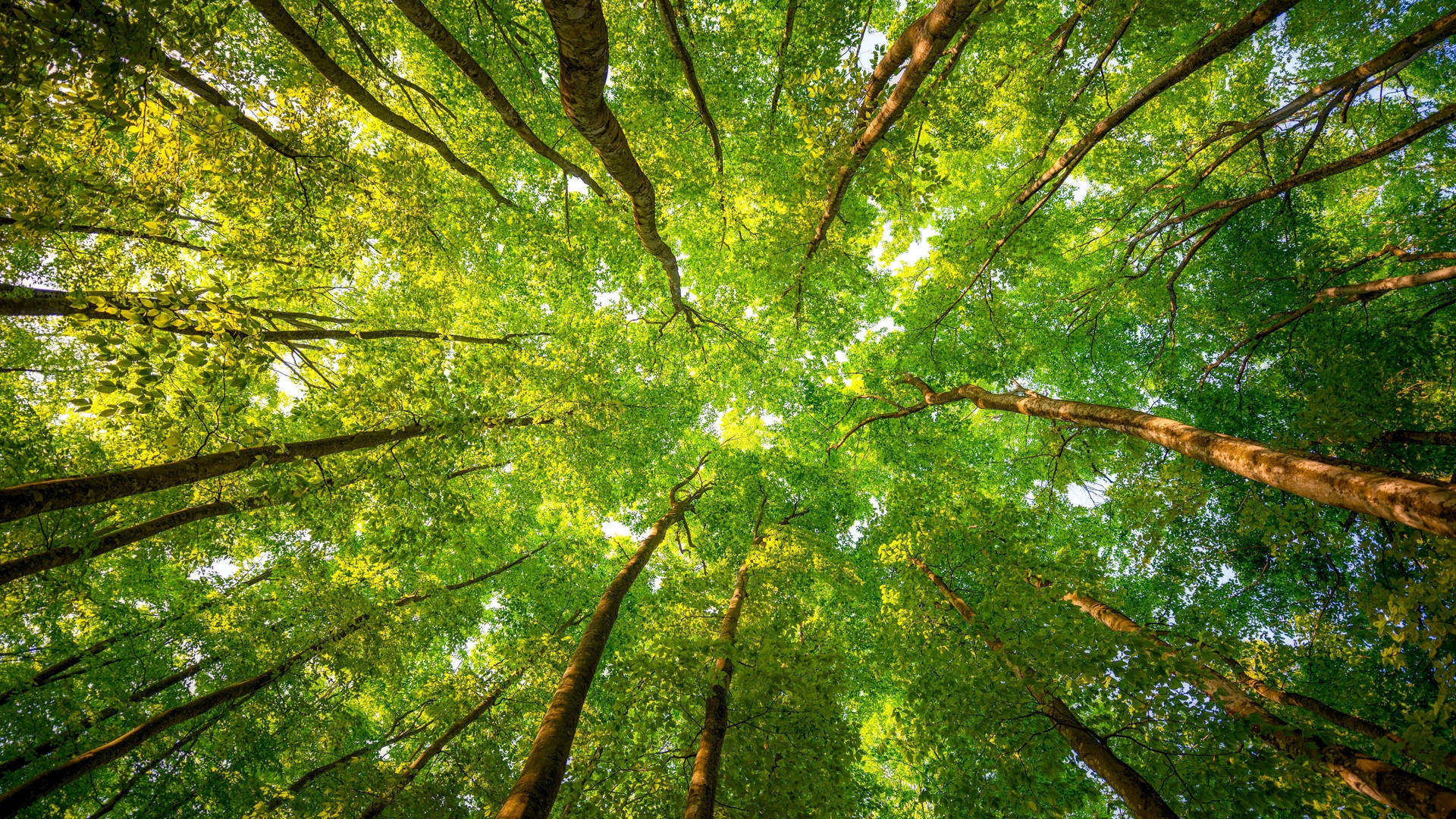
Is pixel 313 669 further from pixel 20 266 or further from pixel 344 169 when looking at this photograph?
pixel 344 169

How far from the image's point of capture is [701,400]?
43.3 ft

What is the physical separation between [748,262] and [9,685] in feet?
44.7

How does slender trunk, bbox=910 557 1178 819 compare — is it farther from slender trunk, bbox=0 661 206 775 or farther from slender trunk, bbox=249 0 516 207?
slender trunk, bbox=0 661 206 775

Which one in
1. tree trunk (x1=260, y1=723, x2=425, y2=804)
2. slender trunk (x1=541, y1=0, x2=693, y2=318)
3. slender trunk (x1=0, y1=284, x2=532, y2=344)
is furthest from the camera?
tree trunk (x1=260, y1=723, x2=425, y2=804)

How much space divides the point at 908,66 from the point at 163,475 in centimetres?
799

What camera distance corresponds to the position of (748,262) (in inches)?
375

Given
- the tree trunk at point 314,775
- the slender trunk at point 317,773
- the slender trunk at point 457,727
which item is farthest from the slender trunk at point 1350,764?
the slender trunk at point 317,773

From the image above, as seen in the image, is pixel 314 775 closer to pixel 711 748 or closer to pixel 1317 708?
pixel 711 748

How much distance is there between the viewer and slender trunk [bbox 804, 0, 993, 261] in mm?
3871

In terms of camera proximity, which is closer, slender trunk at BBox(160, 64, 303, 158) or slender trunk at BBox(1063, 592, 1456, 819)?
slender trunk at BBox(160, 64, 303, 158)

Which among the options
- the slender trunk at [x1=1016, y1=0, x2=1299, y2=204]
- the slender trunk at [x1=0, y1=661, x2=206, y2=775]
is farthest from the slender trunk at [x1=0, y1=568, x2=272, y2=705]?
the slender trunk at [x1=1016, y1=0, x2=1299, y2=204]

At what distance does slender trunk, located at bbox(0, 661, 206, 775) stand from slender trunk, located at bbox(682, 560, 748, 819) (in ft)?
27.0

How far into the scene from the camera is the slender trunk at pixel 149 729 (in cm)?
501

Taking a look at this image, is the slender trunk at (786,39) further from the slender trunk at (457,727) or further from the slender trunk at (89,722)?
the slender trunk at (89,722)
